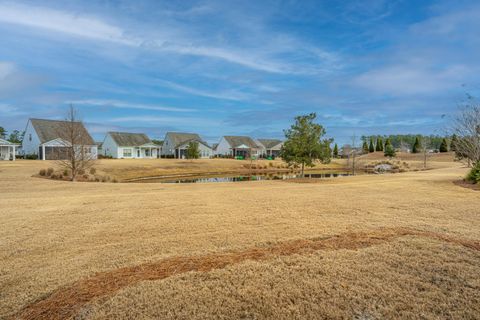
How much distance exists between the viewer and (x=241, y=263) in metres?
5.09

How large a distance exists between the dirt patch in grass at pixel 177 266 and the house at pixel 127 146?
191 ft

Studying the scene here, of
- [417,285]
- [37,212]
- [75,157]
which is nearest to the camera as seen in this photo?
[417,285]

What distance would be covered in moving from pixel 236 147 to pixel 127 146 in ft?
87.9

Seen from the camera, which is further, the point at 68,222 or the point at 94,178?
the point at 94,178

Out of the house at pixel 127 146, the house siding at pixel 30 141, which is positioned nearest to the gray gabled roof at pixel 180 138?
the house at pixel 127 146

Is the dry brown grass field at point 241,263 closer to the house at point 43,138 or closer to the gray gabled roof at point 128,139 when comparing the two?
the house at point 43,138

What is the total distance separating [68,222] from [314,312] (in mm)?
7154

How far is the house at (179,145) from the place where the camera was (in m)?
66.4

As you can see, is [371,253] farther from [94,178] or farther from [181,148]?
[181,148]

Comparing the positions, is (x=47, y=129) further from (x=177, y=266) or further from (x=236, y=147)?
(x=177, y=266)

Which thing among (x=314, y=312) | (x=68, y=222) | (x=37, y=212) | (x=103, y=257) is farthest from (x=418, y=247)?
(x=37, y=212)

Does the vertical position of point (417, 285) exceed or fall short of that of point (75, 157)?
it falls short

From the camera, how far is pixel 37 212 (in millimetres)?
9469

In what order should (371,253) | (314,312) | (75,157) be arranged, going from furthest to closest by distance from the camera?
(75,157), (371,253), (314,312)
